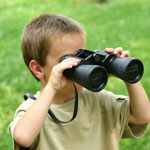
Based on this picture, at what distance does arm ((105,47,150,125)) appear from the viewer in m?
1.79

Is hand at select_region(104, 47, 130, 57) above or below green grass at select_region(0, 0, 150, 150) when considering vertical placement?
above

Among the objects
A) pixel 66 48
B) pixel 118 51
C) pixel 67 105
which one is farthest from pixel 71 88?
pixel 118 51

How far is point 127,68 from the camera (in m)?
1.60

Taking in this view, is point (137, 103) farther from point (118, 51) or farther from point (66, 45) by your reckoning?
point (66, 45)

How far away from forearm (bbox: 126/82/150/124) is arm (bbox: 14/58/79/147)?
395 millimetres

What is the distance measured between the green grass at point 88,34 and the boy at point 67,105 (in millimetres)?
876

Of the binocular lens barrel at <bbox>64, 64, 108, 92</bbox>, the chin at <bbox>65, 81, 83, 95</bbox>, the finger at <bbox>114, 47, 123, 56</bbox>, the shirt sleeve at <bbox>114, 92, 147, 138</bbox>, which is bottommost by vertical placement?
the shirt sleeve at <bbox>114, 92, 147, 138</bbox>

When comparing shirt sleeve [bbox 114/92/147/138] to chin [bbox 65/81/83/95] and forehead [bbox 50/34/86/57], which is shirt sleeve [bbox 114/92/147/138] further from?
forehead [bbox 50/34/86/57]

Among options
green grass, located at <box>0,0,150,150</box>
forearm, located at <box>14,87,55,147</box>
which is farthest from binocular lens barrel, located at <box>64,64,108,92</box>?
green grass, located at <box>0,0,150,150</box>

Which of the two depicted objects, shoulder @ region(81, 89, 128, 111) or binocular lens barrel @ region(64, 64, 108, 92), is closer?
binocular lens barrel @ region(64, 64, 108, 92)

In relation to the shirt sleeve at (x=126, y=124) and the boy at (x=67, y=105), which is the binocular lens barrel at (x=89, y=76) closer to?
the boy at (x=67, y=105)

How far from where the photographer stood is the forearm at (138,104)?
1.79 metres

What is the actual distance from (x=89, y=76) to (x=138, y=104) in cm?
46

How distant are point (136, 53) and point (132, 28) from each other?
46.9 inches
